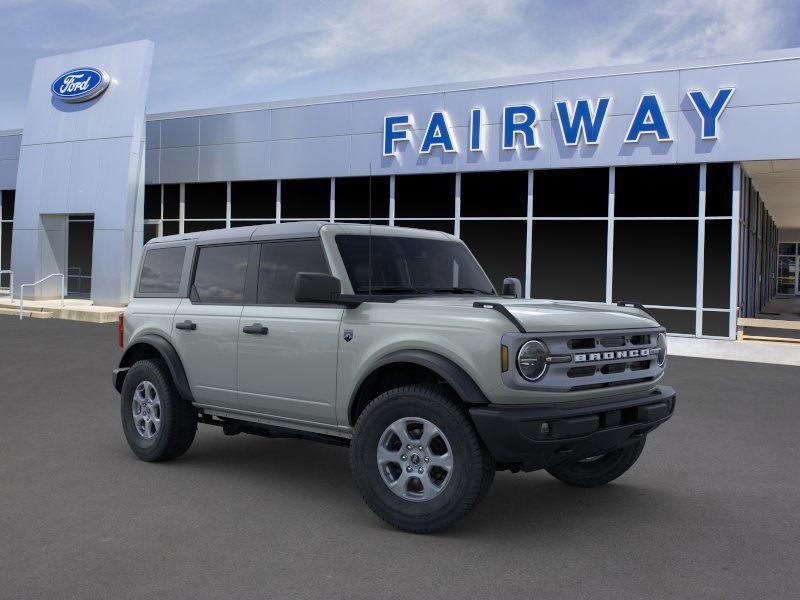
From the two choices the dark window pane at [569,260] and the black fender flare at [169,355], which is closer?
the black fender flare at [169,355]

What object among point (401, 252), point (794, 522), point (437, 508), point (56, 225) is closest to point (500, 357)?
point (437, 508)

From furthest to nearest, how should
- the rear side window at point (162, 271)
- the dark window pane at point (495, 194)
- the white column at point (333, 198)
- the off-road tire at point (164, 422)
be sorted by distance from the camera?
the white column at point (333, 198), the dark window pane at point (495, 194), the rear side window at point (162, 271), the off-road tire at point (164, 422)

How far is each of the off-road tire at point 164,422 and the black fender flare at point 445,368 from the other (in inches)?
84.0

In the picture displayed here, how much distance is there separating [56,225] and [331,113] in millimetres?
10890

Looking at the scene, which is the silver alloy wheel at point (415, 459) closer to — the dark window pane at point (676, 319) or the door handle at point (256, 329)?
the door handle at point (256, 329)

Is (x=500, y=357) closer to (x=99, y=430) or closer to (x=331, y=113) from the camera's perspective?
(x=99, y=430)

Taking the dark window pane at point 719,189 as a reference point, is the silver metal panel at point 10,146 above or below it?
above

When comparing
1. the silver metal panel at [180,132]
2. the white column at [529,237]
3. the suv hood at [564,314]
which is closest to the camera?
the suv hood at [564,314]

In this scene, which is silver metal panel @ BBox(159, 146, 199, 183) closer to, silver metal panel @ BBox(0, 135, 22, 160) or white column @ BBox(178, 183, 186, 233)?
white column @ BBox(178, 183, 186, 233)

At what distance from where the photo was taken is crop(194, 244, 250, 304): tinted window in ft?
20.7

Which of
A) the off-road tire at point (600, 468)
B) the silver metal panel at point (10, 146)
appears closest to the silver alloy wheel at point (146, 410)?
the off-road tire at point (600, 468)

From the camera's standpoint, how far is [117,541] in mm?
4617

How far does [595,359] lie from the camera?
4.95 metres

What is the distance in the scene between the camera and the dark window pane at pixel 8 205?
111 ft
